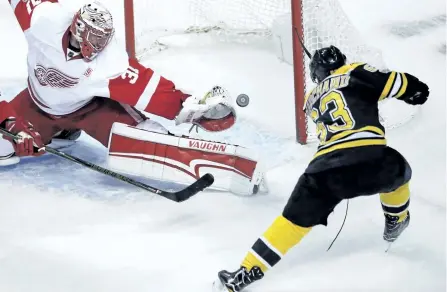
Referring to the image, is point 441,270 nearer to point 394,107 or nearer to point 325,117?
point 325,117

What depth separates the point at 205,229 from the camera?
2184 mm

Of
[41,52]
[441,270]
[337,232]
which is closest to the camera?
[441,270]

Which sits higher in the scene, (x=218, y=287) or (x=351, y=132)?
(x=351, y=132)

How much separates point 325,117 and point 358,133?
97 millimetres

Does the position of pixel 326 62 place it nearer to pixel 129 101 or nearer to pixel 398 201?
pixel 398 201

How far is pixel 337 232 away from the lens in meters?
2.18

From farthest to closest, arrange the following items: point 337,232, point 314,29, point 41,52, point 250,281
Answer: point 314,29 < point 41,52 < point 337,232 < point 250,281

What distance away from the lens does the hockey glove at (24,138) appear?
230cm

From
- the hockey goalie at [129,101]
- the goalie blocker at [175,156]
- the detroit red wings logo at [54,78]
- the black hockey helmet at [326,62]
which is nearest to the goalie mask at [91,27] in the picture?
the hockey goalie at [129,101]

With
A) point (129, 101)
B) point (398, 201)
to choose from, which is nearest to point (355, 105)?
point (398, 201)

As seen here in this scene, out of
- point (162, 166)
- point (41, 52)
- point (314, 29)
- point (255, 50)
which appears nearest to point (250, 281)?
point (162, 166)

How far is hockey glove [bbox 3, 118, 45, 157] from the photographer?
2.30 m

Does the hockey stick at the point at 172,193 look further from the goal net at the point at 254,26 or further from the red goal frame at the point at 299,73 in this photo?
the goal net at the point at 254,26

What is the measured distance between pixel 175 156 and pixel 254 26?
1.28 meters
